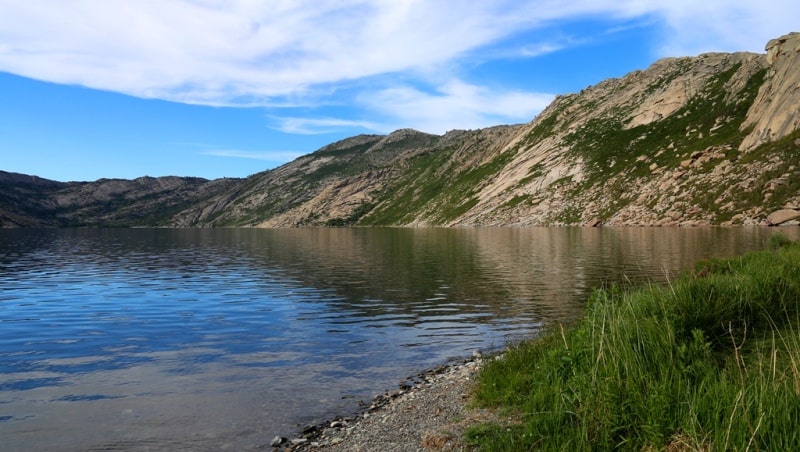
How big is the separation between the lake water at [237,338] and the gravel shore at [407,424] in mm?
983

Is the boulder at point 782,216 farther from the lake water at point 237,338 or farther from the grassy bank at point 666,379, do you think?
the grassy bank at point 666,379

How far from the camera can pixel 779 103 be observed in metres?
128

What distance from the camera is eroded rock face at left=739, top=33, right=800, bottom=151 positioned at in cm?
12269

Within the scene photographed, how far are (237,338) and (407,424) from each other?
14.8 metres

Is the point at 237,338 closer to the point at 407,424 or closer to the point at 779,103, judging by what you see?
the point at 407,424

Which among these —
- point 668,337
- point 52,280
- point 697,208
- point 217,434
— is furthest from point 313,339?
point 697,208

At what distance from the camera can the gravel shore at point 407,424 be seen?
11102 mm

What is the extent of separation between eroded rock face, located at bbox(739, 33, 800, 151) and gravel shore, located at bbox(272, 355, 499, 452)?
140558mm

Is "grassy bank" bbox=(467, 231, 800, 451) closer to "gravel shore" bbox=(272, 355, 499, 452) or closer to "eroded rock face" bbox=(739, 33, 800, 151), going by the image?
"gravel shore" bbox=(272, 355, 499, 452)

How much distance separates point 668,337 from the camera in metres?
10.5

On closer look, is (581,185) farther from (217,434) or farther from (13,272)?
(217,434)

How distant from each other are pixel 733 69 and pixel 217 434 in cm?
21758

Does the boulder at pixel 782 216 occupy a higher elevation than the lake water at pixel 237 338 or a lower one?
higher

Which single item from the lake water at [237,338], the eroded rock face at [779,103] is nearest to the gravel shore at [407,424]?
the lake water at [237,338]
